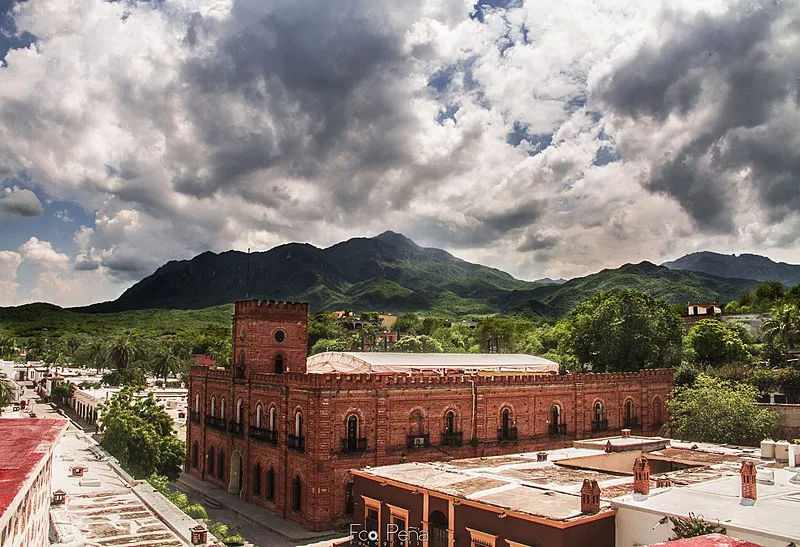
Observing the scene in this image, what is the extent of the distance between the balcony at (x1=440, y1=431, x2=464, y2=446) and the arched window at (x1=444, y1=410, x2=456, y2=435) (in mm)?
103

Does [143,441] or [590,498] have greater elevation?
[590,498]

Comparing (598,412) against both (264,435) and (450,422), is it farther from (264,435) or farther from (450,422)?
(264,435)

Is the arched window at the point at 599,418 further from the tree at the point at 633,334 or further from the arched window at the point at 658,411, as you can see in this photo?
the tree at the point at 633,334

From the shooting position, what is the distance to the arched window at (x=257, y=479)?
118ft

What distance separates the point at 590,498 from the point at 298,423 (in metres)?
17.0

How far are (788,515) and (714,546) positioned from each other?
5611 millimetres

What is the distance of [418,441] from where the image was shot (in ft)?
111

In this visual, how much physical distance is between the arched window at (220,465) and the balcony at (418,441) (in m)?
13.2

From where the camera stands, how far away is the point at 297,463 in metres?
32.5

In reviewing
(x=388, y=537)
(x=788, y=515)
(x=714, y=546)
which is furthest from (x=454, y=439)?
(x=714, y=546)

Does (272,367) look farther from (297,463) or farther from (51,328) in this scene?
(51,328)

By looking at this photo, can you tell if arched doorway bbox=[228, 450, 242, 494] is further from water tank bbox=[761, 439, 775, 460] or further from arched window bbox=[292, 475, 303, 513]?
water tank bbox=[761, 439, 775, 460]

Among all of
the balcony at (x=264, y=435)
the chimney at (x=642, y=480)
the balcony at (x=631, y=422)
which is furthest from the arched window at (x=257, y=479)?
the balcony at (x=631, y=422)

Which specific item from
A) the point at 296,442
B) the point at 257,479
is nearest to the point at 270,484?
the point at 257,479
